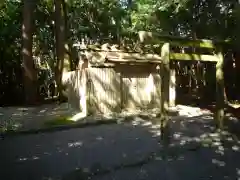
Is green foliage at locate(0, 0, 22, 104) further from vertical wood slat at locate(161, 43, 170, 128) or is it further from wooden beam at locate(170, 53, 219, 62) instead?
vertical wood slat at locate(161, 43, 170, 128)

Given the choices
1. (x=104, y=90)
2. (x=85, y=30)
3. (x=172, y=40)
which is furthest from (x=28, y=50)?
(x=172, y=40)

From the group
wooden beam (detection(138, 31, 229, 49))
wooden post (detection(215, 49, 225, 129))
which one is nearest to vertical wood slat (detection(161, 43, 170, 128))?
wooden beam (detection(138, 31, 229, 49))

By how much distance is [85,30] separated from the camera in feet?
92.5

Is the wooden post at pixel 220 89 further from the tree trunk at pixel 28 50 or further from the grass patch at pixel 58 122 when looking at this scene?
the tree trunk at pixel 28 50

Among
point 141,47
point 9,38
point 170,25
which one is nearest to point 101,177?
point 141,47

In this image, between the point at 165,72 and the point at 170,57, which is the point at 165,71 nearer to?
the point at 165,72

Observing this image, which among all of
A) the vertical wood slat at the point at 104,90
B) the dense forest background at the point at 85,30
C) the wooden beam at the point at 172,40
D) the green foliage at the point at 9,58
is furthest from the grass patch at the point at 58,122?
the green foliage at the point at 9,58

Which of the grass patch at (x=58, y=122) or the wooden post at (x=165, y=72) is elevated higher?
the wooden post at (x=165, y=72)

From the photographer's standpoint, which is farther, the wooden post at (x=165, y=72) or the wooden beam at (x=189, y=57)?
the wooden beam at (x=189, y=57)

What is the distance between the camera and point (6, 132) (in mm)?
11219

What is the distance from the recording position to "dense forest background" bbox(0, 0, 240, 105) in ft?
58.6

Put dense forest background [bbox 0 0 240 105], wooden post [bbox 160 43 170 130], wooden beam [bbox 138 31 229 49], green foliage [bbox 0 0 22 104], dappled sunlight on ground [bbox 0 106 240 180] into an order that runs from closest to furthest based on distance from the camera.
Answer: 1. dappled sunlight on ground [bbox 0 106 240 180]
2. wooden beam [bbox 138 31 229 49]
3. wooden post [bbox 160 43 170 130]
4. dense forest background [bbox 0 0 240 105]
5. green foliage [bbox 0 0 22 104]

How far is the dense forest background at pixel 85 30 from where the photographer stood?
17.9m

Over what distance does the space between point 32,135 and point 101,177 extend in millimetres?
5548
